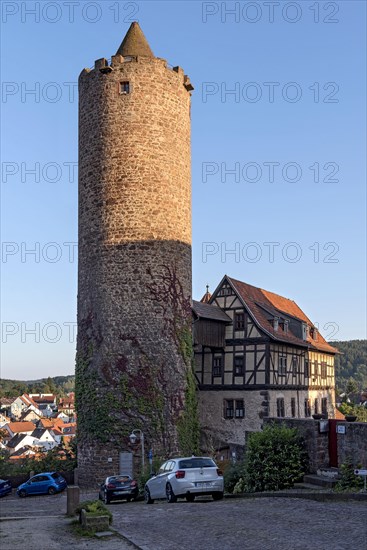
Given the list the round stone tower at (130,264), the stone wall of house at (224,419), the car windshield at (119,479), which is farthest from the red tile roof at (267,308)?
the car windshield at (119,479)

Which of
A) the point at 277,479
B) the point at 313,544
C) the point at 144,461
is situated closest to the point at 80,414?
the point at 144,461

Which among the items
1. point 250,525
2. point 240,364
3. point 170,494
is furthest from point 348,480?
point 240,364

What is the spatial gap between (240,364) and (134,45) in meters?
15.4

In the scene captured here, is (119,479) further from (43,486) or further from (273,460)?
(43,486)

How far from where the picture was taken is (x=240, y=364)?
109 ft

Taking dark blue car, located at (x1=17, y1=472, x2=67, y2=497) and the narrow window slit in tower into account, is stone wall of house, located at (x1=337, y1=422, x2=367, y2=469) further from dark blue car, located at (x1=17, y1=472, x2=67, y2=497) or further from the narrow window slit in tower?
the narrow window slit in tower

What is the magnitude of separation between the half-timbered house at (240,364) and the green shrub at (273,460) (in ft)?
41.7

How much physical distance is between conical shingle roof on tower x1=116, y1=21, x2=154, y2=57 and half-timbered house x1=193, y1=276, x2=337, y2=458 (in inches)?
451

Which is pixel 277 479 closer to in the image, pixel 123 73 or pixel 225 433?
pixel 225 433

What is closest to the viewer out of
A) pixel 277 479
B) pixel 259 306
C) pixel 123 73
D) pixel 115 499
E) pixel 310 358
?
pixel 277 479

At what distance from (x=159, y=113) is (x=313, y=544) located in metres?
22.0

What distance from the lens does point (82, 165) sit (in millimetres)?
29719

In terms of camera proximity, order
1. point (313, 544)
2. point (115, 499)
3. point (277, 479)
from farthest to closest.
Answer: point (115, 499)
point (277, 479)
point (313, 544)

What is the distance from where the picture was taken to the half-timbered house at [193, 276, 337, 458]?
3222cm
